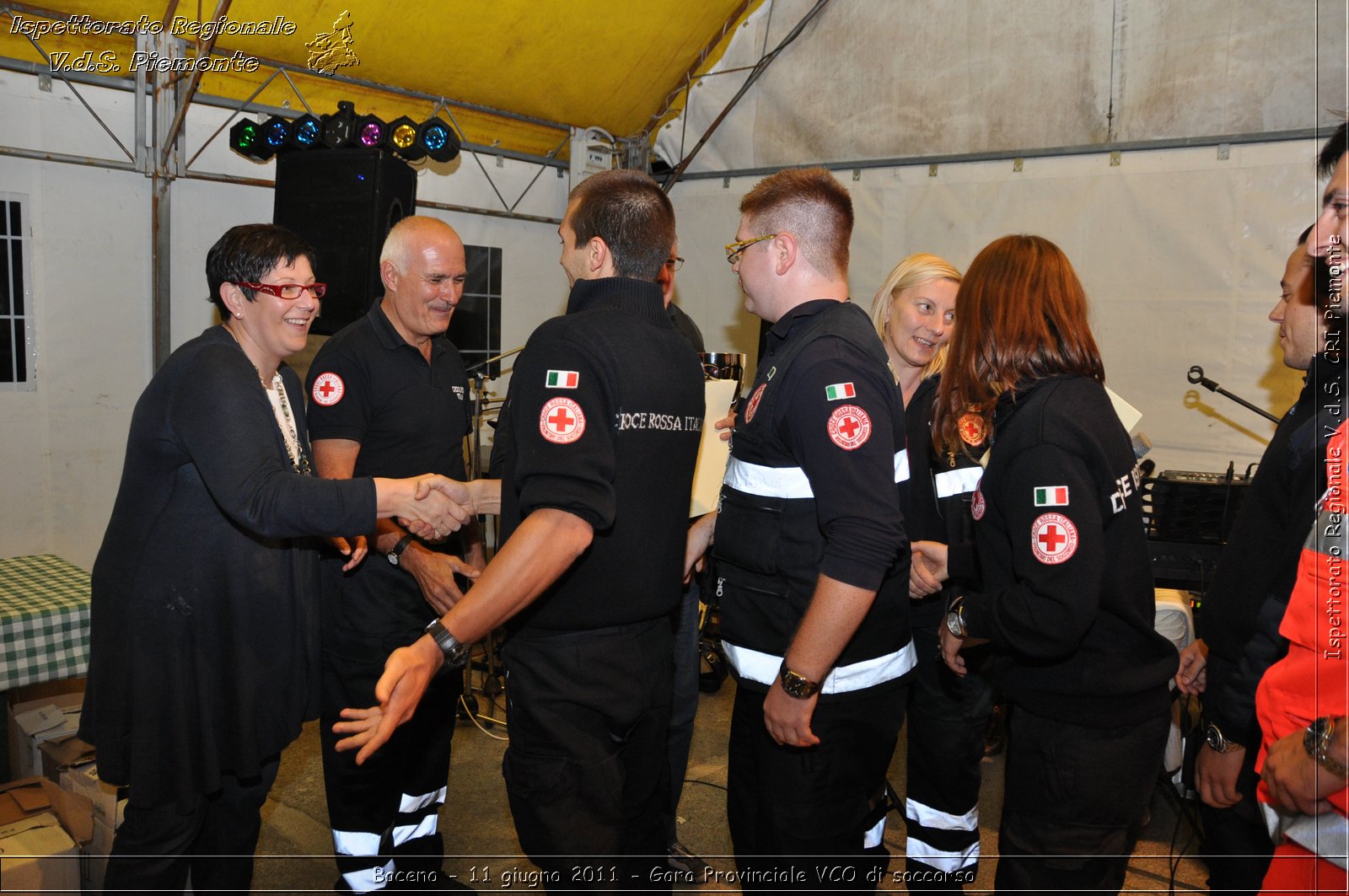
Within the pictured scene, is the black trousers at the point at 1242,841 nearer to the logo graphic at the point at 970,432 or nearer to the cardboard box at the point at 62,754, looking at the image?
the logo graphic at the point at 970,432

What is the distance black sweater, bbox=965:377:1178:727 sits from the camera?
70.9 inches

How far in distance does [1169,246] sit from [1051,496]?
172 inches

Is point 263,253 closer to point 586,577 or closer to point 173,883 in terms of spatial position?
point 586,577

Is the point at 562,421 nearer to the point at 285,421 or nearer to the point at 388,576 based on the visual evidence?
the point at 285,421

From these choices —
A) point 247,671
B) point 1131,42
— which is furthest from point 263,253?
point 1131,42

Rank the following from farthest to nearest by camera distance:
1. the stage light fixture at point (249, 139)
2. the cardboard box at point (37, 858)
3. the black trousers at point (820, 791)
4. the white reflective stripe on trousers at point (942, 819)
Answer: the stage light fixture at point (249, 139)
the white reflective stripe on trousers at point (942, 819)
the cardboard box at point (37, 858)
the black trousers at point (820, 791)

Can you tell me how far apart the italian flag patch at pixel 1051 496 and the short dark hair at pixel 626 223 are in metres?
0.96

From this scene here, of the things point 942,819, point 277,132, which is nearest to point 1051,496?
point 942,819

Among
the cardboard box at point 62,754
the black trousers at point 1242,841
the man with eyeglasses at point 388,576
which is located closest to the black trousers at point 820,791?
the black trousers at point 1242,841

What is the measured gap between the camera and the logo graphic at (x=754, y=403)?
2041 mm

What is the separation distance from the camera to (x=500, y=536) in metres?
2.16

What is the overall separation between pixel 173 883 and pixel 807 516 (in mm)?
1747

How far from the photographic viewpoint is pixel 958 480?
9.01 ft

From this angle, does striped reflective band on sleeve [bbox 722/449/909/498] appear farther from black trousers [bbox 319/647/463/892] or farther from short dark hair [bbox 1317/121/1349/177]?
black trousers [bbox 319/647/463/892]
